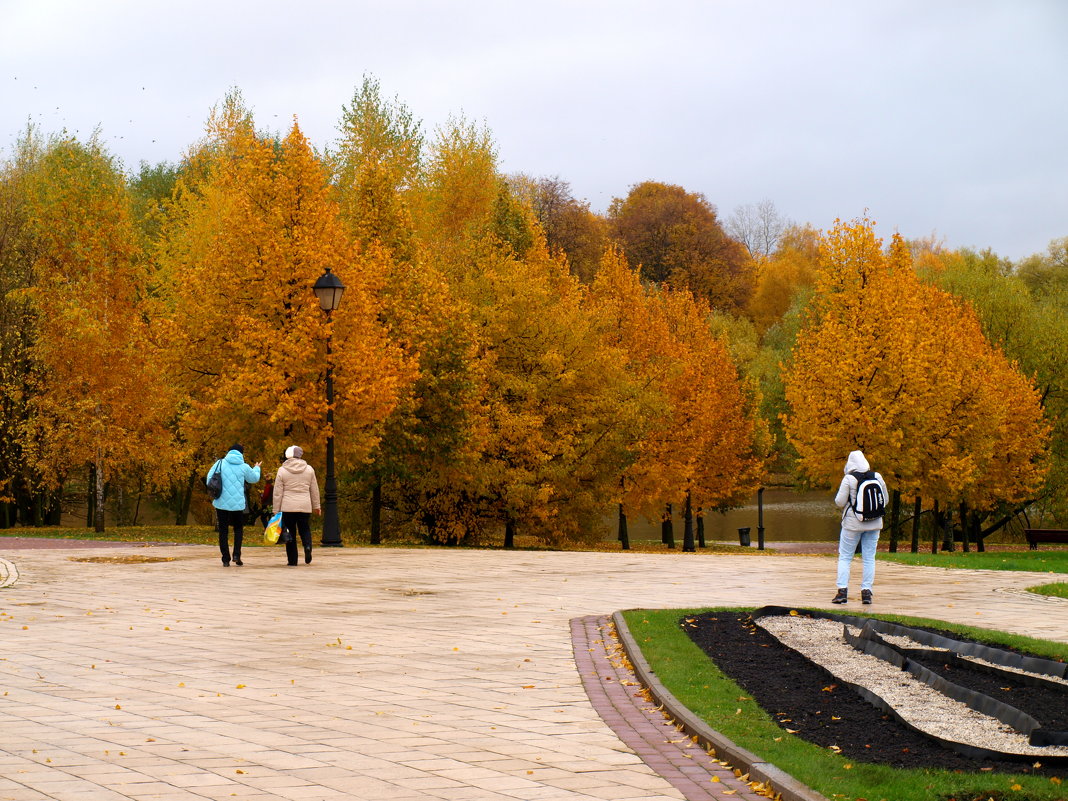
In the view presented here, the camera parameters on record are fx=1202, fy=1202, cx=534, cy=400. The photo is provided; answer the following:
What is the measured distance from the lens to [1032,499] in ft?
147

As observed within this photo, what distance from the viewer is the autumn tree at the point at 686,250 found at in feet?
251

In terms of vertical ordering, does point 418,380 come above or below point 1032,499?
above

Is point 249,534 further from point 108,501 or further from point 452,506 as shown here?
point 108,501

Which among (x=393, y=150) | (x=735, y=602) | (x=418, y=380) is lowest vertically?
(x=735, y=602)

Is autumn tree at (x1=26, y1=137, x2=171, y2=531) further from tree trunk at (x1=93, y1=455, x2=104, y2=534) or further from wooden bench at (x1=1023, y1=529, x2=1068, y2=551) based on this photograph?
wooden bench at (x1=1023, y1=529, x2=1068, y2=551)

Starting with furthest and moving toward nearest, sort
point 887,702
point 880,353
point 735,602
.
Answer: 1. point 880,353
2. point 735,602
3. point 887,702

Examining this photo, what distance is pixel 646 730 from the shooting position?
750cm

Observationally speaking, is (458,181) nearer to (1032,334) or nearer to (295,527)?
(1032,334)

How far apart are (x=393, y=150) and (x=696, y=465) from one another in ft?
67.3

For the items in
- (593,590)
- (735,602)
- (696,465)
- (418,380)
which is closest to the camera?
(735,602)

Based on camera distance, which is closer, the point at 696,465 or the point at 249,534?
the point at 249,534

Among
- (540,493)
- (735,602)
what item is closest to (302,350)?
(540,493)

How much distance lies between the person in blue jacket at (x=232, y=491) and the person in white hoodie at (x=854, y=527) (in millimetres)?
8837

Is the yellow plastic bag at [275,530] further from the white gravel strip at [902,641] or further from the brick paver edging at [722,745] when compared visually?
the white gravel strip at [902,641]
